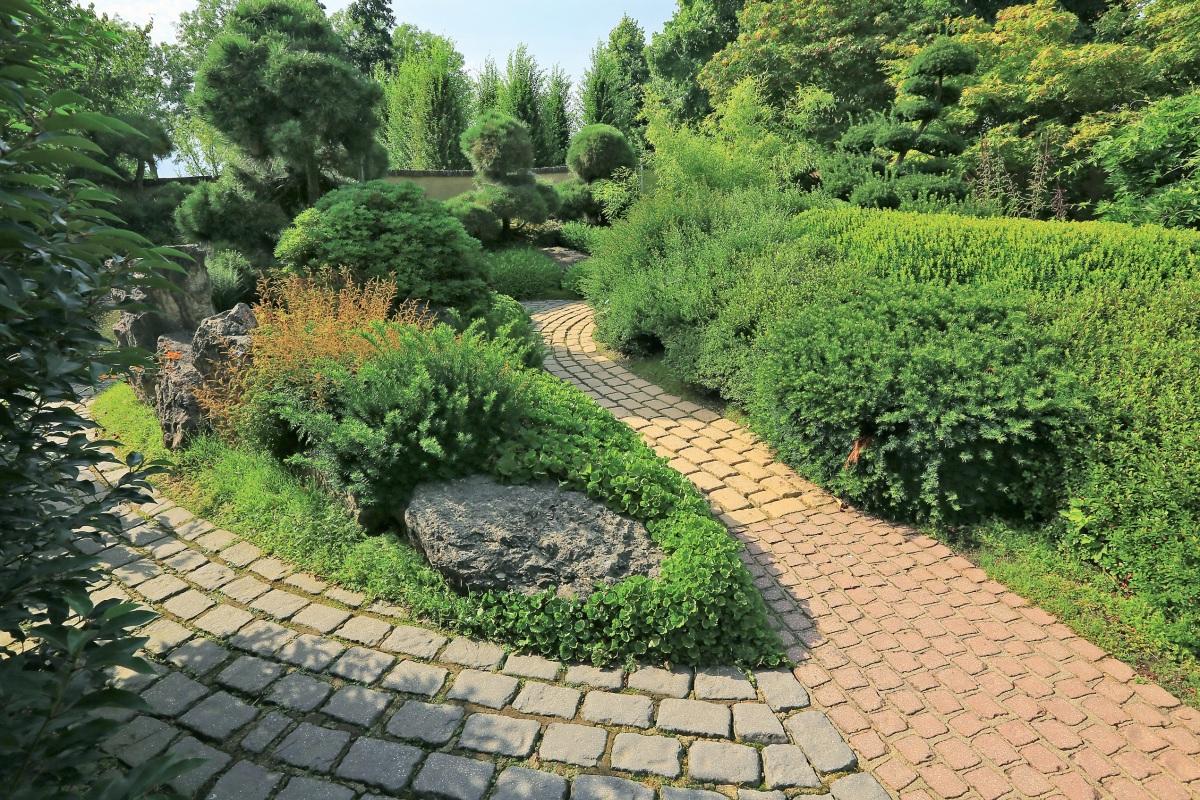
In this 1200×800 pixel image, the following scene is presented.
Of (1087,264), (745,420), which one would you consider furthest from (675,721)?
(1087,264)

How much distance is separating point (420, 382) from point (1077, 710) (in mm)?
3318

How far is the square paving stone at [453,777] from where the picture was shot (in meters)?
2.19

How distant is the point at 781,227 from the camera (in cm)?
655

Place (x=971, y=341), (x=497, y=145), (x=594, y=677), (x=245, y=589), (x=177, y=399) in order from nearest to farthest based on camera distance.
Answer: (x=594, y=677)
(x=245, y=589)
(x=971, y=341)
(x=177, y=399)
(x=497, y=145)

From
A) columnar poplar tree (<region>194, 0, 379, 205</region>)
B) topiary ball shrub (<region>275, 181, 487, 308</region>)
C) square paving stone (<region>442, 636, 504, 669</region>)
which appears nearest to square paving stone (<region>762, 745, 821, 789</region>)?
square paving stone (<region>442, 636, 504, 669</region>)

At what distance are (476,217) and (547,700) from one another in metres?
11.1

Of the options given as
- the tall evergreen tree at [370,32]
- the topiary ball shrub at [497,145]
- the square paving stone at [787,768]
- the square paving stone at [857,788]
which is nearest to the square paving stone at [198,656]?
the square paving stone at [787,768]

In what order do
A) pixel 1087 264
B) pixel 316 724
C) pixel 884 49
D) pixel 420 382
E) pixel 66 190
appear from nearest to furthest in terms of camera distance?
1. pixel 66 190
2. pixel 316 724
3. pixel 420 382
4. pixel 1087 264
5. pixel 884 49

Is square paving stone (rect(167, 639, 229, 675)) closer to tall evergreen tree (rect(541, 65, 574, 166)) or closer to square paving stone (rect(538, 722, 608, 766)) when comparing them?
square paving stone (rect(538, 722, 608, 766))

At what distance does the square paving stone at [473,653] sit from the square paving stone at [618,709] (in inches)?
17.8

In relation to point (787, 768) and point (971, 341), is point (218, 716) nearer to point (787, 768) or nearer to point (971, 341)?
point (787, 768)

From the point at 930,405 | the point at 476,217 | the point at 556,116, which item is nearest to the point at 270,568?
the point at 930,405

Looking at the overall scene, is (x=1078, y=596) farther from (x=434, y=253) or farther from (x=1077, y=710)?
(x=434, y=253)

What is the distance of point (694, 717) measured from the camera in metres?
2.56
